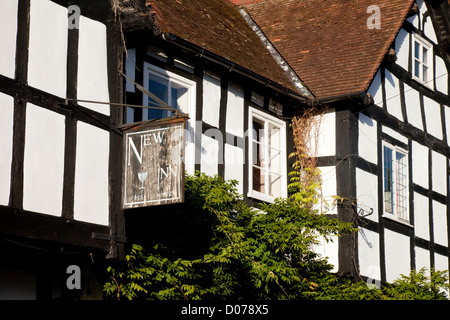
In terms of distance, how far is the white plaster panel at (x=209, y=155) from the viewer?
41.2 ft

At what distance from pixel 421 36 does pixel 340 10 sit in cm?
186

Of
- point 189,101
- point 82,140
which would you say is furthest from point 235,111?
point 82,140

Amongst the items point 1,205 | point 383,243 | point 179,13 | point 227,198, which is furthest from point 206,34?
point 1,205

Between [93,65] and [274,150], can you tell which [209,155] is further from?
[93,65]

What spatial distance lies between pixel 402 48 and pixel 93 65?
26.5 feet

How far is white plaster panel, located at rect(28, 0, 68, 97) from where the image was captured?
9.38 metres

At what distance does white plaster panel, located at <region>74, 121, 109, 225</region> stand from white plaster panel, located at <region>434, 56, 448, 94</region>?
384 inches

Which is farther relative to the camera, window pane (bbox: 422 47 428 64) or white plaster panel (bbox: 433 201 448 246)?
window pane (bbox: 422 47 428 64)

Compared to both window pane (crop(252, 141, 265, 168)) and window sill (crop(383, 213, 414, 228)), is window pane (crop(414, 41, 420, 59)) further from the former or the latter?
window pane (crop(252, 141, 265, 168))

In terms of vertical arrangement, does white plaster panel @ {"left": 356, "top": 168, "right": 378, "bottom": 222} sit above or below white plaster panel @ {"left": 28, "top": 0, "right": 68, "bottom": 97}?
below

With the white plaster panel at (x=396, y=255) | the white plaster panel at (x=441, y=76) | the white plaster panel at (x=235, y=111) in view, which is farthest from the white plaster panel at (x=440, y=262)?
the white plaster panel at (x=235, y=111)

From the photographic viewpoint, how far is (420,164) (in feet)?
54.1

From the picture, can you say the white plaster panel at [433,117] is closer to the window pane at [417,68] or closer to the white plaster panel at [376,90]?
the window pane at [417,68]

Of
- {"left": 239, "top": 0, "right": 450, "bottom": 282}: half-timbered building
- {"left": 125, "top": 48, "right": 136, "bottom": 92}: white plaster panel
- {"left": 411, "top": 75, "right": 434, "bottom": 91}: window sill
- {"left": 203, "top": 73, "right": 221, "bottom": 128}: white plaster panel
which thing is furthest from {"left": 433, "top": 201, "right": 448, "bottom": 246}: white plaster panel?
{"left": 125, "top": 48, "right": 136, "bottom": 92}: white plaster panel
